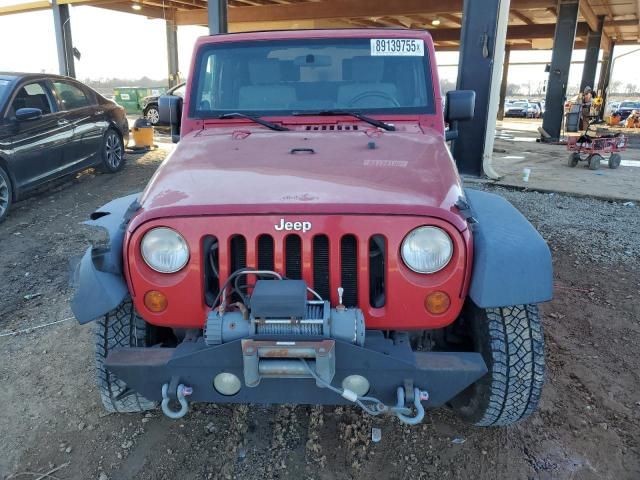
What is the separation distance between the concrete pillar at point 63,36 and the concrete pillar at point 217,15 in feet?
26.3

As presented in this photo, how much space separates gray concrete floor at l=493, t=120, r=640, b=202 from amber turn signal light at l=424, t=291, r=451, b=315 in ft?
21.6

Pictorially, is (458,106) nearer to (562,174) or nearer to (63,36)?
(562,174)

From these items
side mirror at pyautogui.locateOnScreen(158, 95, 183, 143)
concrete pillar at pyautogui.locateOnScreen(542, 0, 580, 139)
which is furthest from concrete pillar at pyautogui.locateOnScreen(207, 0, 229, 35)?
concrete pillar at pyautogui.locateOnScreen(542, 0, 580, 139)

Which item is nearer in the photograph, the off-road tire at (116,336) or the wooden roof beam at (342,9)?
the off-road tire at (116,336)

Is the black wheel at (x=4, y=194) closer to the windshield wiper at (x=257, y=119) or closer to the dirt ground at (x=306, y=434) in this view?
the dirt ground at (x=306, y=434)

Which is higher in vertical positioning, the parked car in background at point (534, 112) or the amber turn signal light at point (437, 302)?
the parked car in background at point (534, 112)

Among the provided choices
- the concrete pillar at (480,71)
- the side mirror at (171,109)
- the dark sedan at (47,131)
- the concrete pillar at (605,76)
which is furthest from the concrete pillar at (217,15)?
the concrete pillar at (605,76)

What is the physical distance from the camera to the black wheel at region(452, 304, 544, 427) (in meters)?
2.24

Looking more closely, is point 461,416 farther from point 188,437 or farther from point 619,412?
point 188,437

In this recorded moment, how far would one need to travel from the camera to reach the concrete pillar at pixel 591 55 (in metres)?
20.2

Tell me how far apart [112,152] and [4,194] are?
8.77 ft

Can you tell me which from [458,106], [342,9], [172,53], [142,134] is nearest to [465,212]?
[458,106]

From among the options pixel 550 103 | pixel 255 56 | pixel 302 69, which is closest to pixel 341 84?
pixel 302 69

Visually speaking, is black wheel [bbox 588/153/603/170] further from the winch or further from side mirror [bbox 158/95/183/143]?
the winch
